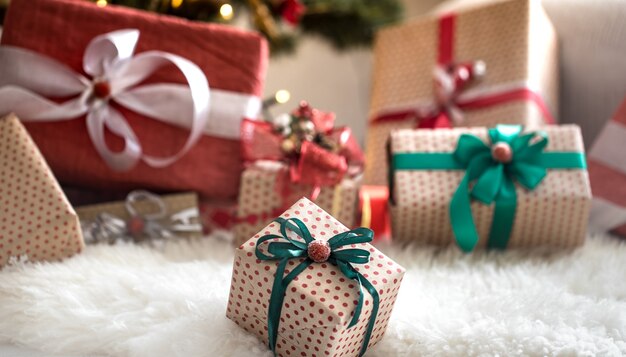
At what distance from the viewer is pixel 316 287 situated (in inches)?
30.7

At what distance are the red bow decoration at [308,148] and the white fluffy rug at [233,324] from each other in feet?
0.78

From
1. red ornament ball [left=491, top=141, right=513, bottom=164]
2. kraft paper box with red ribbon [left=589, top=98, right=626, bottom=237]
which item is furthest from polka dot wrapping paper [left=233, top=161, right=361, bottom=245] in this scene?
kraft paper box with red ribbon [left=589, top=98, right=626, bottom=237]

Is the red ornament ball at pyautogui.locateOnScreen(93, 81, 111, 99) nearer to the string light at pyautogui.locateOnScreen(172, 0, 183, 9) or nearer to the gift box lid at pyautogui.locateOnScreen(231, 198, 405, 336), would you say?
the string light at pyautogui.locateOnScreen(172, 0, 183, 9)

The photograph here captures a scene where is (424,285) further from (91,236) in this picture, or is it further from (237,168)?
(91,236)

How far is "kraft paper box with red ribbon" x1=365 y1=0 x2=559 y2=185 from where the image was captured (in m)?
1.40

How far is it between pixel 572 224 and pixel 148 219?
857 mm

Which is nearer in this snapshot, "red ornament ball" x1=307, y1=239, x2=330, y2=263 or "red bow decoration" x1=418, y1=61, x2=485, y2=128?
"red ornament ball" x1=307, y1=239, x2=330, y2=263

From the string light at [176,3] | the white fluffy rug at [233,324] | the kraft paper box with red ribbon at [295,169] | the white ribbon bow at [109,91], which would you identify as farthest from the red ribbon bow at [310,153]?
the string light at [176,3]

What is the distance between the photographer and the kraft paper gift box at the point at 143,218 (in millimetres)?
1197

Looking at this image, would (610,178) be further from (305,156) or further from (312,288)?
(312,288)

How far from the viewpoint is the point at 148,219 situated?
48.5 inches

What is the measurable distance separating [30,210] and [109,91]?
300mm

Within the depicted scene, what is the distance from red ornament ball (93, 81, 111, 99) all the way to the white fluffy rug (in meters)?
0.32

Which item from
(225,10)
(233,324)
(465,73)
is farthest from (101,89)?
(465,73)
